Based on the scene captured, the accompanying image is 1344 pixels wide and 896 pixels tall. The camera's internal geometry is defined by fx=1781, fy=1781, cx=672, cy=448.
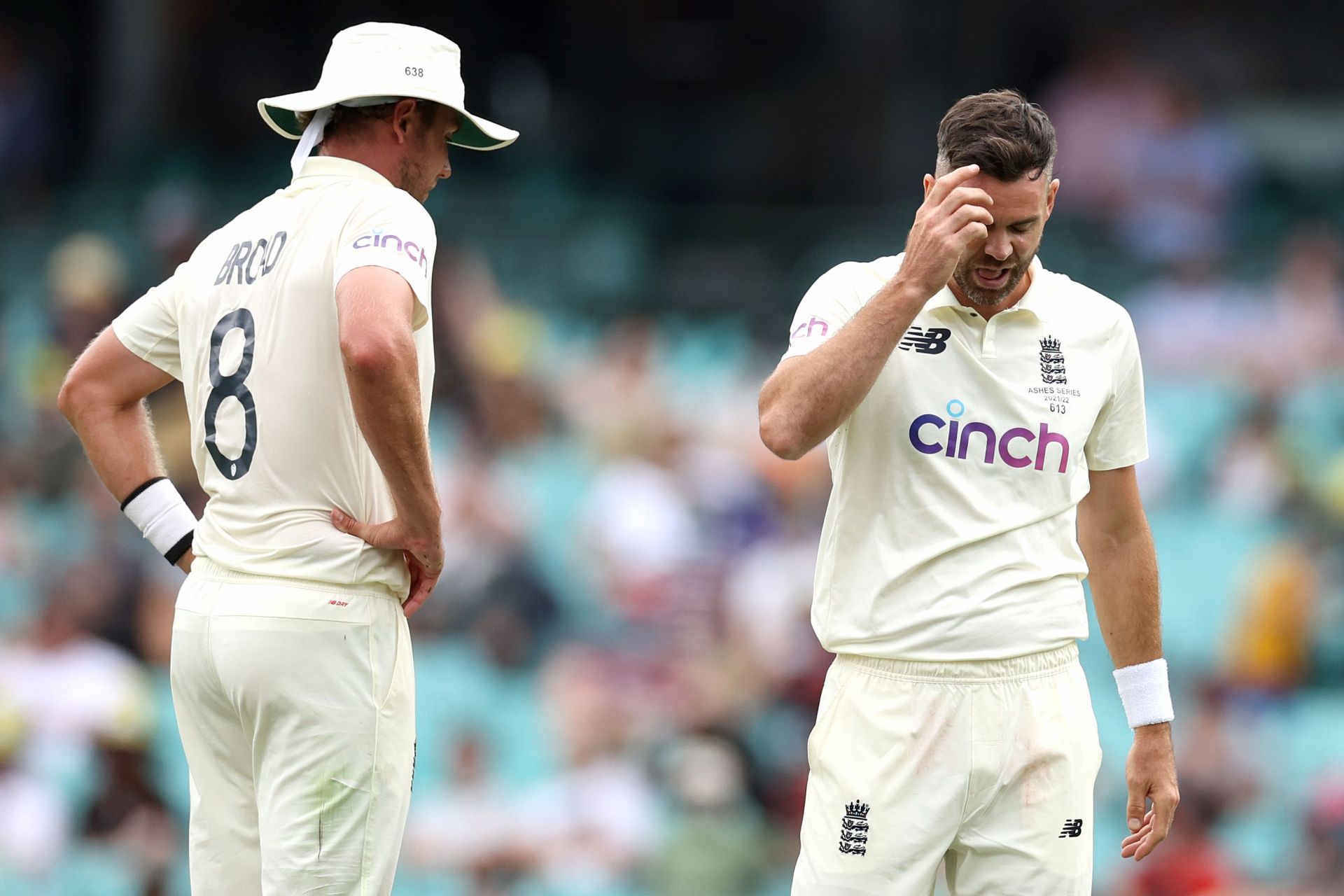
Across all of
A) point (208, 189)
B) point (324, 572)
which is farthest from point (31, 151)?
point (324, 572)

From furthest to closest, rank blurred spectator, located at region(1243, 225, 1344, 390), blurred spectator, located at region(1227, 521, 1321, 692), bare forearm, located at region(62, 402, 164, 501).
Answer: blurred spectator, located at region(1243, 225, 1344, 390), blurred spectator, located at region(1227, 521, 1321, 692), bare forearm, located at region(62, 402, 164, 501)

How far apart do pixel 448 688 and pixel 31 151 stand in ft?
25.0

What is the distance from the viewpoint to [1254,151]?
12.1 meters

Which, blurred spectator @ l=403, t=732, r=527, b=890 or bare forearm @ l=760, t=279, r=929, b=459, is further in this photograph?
blurred spectator @ l=403, t=732, r=527, b=890

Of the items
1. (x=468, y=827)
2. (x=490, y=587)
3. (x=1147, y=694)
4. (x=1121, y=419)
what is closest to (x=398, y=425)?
(x=1121, y=419)

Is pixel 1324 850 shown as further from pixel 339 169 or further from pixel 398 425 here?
pixel 339 169

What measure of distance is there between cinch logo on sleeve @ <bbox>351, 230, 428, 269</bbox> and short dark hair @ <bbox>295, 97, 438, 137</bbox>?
344 mm

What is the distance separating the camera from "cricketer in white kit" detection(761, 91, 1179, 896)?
3453 millimetres

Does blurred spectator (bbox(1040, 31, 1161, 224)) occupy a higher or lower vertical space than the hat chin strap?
higher

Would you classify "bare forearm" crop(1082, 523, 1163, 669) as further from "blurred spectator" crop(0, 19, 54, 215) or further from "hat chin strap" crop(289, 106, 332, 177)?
"blurred spectator" crop(0, 19, 54, 215)

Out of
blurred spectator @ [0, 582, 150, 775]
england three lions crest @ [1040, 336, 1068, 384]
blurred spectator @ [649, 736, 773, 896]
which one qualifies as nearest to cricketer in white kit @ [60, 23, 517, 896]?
england three lions crest @ [1040, 336, 1068, 384]

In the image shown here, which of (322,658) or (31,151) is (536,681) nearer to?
(322,658)

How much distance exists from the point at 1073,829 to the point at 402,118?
6.44 feet

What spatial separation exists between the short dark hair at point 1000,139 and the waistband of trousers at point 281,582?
4.56ft
